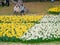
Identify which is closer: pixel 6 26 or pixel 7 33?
pixel 7 33

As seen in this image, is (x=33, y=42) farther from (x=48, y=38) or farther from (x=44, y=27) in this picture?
(x=44, y=27)

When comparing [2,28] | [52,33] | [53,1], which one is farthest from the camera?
[53,1]

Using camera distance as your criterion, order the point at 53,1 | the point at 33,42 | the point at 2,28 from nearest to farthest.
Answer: the point at 33,42 < the point at 2,28 < the point at 53,1

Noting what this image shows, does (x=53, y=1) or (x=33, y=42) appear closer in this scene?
(x=33, y=42)

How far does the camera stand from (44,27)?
36.8ft

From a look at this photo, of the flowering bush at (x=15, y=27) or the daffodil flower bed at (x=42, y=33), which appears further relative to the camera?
the flowering bush at (x=15, y=27)

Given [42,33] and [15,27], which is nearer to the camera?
[42,33]

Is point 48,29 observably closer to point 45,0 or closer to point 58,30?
point 58,30

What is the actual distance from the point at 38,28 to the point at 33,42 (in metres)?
1.67

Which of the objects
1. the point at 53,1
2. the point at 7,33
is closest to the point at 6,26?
the point at 7,33

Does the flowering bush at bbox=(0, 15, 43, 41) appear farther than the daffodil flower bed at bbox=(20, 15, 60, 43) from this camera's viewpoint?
Yes

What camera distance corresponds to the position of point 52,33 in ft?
33.6

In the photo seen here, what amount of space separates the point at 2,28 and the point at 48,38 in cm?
232

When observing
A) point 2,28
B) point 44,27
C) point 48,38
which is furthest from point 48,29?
point 2,28
